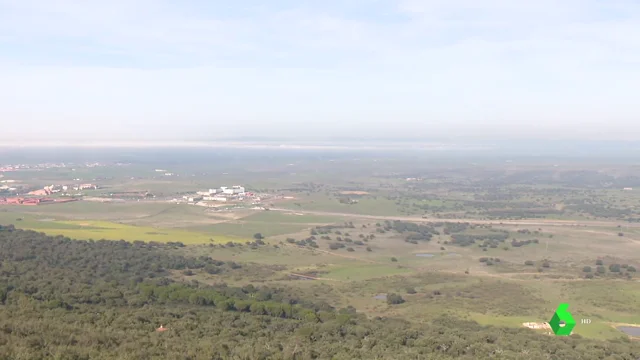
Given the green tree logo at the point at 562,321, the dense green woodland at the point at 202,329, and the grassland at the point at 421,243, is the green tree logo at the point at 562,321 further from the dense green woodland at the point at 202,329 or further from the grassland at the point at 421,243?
the grassland at the point at 421,243

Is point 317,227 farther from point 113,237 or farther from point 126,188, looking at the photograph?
point 126,188

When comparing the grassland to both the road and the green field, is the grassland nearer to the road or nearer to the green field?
the green field

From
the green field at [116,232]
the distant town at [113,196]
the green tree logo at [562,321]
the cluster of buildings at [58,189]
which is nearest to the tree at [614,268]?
the green tree logo at [562,321]

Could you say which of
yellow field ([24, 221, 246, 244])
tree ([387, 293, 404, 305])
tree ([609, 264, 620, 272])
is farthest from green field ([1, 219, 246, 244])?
tree ([609, 264, 620, 272])

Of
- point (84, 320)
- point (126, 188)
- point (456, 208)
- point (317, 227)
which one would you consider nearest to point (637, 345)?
point (84, 320)

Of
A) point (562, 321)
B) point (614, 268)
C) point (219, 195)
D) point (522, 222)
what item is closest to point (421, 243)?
point (614, 268)

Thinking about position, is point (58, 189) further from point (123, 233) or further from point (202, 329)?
point (202, 329)
